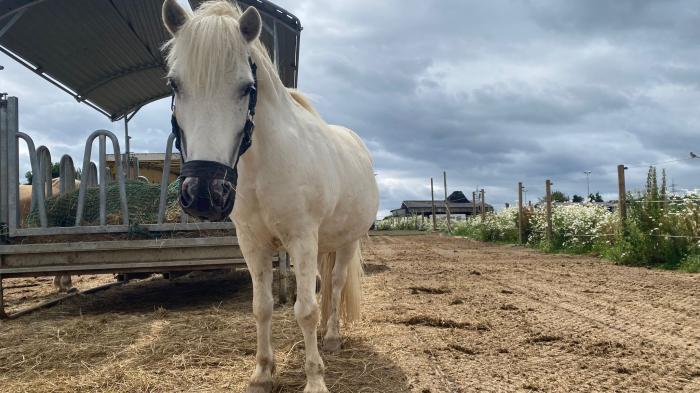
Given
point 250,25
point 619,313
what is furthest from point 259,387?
point 619,313

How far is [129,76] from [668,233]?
9734 millimetres

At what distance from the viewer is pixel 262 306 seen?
2658 mm

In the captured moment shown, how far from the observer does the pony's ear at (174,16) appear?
211 centimetres

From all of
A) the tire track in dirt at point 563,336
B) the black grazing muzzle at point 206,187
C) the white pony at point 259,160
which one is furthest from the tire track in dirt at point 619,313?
the black grazing muzzle at point 206,187

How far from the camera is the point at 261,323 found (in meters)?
2.68

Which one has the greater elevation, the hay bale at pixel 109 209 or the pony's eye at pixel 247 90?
the pony's eye at pixel 247 90

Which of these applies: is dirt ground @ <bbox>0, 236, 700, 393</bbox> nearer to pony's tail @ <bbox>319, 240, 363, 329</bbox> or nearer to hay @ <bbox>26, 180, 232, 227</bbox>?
pony's tail @ <bbox>319, 240, 363, 329</bbox>

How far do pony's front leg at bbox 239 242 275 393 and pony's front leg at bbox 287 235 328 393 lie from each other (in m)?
0.27

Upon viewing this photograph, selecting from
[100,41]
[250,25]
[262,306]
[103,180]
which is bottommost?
[262,306]

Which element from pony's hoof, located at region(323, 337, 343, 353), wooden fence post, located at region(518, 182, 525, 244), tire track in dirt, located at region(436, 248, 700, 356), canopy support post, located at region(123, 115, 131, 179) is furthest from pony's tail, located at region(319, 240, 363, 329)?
wooden fence post, located at region(518, 182, 525, 244)

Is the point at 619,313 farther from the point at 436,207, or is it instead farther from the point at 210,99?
the point at 436,207

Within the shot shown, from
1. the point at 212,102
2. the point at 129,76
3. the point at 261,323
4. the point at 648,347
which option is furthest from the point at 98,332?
the point at 129,76

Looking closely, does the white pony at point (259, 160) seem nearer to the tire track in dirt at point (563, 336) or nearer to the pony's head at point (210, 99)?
the pony's head at point (210, 99)

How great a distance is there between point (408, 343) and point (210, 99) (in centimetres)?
234
